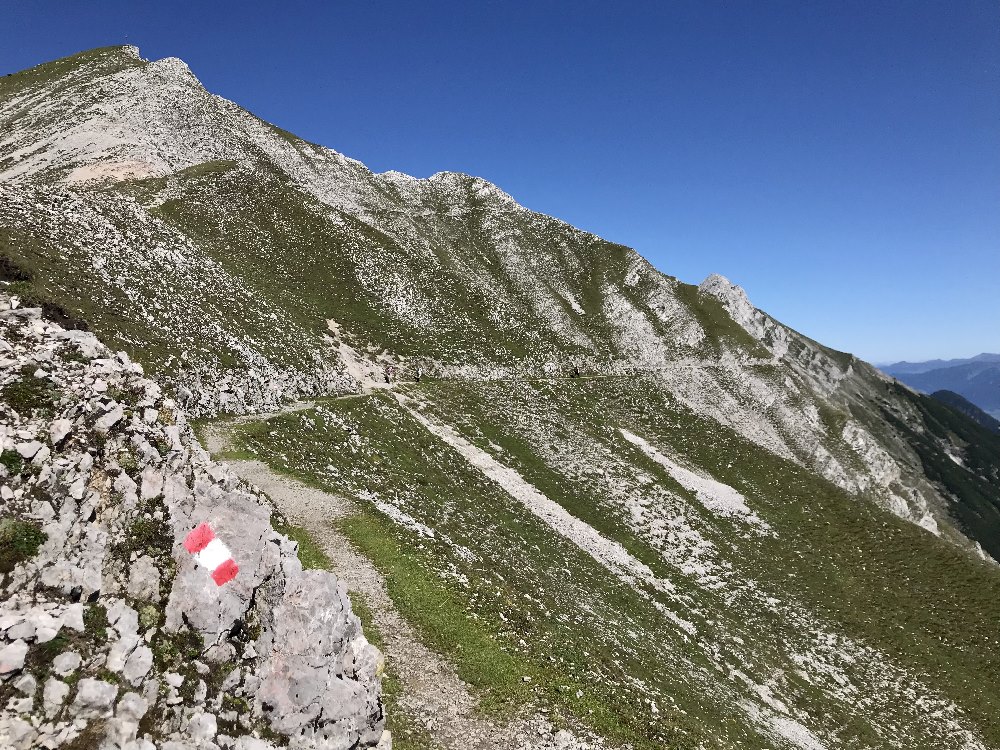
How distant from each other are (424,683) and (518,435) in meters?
38.8

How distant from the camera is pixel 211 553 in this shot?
13.0 metres

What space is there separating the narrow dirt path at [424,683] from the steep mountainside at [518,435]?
21.5 inches

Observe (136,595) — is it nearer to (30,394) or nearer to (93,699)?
(93,699)

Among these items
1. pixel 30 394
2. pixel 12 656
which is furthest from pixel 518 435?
pixel 12 656

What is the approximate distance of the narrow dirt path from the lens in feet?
53.7

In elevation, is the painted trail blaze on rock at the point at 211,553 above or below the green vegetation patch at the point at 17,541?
below

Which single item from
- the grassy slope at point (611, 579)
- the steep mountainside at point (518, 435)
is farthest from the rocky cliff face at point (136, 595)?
the grassy slope at point (611, 579)

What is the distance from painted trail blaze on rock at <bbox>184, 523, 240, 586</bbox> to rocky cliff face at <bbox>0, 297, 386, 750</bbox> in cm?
11

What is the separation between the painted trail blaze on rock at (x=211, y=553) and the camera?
12.8 meters

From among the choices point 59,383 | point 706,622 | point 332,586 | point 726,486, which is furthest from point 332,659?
point 726,486

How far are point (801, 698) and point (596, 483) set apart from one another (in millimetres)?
23530

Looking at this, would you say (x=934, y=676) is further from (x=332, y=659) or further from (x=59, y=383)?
(x=59, y=383)

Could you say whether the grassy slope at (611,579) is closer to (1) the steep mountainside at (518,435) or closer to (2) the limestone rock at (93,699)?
(1) the steep mountainside at (518,435)

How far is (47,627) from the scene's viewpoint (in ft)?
31.0
